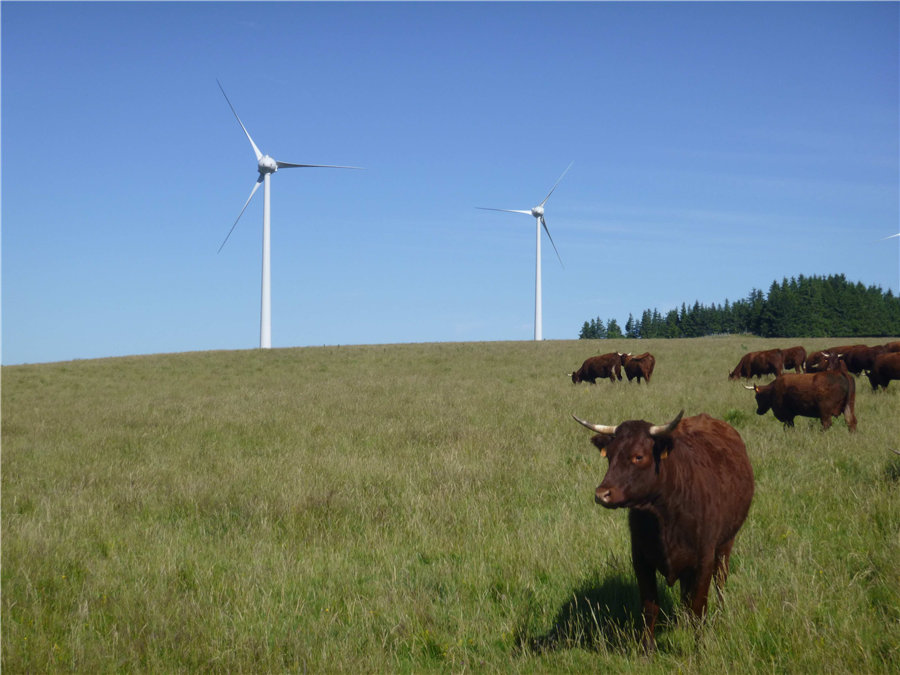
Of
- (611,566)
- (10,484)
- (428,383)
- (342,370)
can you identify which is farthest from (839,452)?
(342,370)

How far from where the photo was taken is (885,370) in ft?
54.4

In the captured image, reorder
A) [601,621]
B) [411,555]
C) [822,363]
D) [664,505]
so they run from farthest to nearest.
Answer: [822,363], [411,555], [601,621], [664,505]

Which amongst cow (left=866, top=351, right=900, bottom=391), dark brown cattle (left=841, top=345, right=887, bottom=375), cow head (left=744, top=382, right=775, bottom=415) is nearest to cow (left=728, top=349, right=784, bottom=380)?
dark brown cattle (left=841, top=345, right=887, bottom=375)

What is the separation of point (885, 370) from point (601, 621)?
52.2ft

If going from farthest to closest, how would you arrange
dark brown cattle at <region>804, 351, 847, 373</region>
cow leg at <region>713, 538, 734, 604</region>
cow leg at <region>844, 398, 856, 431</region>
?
1. dark brown cattle at <region>804, 351, 847, 373</region>
2. cow leg at <region>844, 398, 856, 431</region>
3. cow leg at <region>713, 538, 734, 604</region>

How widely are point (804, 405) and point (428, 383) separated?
544 inches

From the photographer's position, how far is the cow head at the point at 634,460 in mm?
3861

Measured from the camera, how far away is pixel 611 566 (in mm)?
5289

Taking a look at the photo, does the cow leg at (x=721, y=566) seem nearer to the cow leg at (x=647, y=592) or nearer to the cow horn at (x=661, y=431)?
the cow leg at (x=647, y=592)

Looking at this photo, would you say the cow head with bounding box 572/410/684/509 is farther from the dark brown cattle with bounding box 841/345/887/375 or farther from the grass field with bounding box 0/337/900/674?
the dark brown cattle with bounding box 841/345/887/375

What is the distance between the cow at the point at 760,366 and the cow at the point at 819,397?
34.4ft

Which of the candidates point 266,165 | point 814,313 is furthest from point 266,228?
point 814,313

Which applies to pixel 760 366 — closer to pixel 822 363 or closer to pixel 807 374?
pixel 822 363

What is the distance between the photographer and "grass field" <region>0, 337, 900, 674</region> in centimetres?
419
